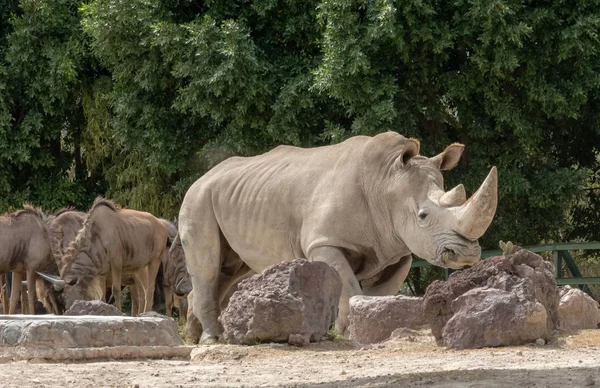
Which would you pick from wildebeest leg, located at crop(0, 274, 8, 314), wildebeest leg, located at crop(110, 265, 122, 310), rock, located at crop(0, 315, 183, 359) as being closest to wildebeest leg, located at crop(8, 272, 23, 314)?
wildebeest leg, located at crop(0, 274, 8, 314)

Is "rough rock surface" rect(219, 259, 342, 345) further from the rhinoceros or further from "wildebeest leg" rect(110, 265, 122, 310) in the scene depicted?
"wildebeest leg" rect(110, 265, 122, 310)

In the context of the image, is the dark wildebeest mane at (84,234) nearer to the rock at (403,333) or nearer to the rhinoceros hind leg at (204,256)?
the rhinoceros hind leg at (204,256)

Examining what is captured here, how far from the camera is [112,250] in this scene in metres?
18.5

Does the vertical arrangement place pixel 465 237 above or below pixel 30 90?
below

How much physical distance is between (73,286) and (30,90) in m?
5.41

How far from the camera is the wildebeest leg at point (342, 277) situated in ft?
35.5

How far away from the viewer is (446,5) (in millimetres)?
17734

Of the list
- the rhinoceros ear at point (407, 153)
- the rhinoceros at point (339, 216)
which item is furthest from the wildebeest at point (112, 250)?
the rhinoceros ear at point (407, 153)

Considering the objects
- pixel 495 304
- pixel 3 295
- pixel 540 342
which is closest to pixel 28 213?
pixel 3 295

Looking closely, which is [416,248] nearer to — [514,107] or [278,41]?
[514,107]

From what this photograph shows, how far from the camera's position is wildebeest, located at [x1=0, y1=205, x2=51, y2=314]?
18391mm

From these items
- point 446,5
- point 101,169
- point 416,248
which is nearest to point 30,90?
point 101,169

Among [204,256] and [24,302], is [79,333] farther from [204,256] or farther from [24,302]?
[24,302]

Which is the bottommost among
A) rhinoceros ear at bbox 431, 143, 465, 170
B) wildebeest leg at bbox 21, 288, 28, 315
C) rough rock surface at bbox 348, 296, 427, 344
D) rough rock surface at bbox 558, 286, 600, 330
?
wildebeest leg at bbox 21, 288, 28, 315
